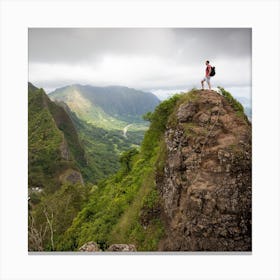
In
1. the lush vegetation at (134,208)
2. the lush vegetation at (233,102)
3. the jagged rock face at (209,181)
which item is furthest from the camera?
the lush vegetation at (134,208)

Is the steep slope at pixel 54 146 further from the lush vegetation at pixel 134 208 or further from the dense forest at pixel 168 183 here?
the lush vegetation at pixel 134 208

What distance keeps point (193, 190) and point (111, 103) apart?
3790 mm

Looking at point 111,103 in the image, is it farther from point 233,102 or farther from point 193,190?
point 193,190

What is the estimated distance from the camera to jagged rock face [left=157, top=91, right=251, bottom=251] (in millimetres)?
8180

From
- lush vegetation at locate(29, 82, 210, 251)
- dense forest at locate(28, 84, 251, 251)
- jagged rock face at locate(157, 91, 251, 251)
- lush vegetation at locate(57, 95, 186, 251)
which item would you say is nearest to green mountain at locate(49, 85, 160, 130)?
dense forest at locate(28, 84, 251, 251)

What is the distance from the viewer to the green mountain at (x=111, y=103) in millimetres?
10078

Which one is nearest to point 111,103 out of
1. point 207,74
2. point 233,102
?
point 207,74

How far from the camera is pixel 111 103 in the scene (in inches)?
420

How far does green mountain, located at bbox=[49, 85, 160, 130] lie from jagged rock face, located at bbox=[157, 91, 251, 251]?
5.64 ft

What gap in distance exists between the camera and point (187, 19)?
829 cm

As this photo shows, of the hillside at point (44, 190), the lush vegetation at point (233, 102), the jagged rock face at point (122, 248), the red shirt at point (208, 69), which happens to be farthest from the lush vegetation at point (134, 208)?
the lush vegetation at point (233, 102)

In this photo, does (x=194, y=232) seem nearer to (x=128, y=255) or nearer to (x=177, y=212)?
(x=177, y=212)

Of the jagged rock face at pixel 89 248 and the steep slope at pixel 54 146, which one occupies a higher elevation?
the steep slope at pixel 54 146

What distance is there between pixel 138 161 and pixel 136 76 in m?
2.88
